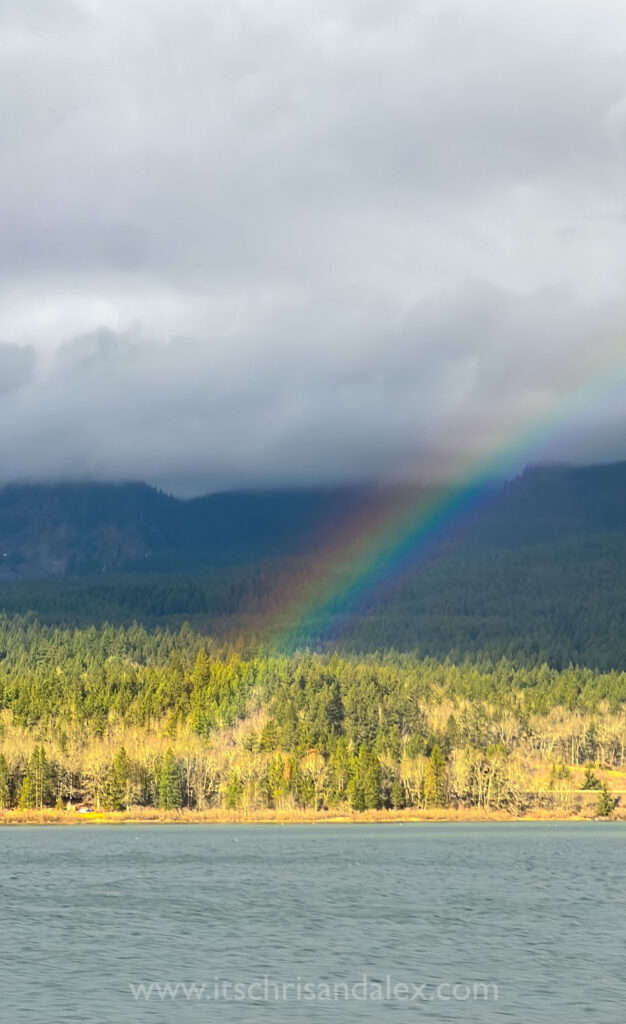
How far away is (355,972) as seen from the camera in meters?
69.9

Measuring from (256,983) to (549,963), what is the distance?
1797cm

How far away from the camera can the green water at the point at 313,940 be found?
60000 millimetres

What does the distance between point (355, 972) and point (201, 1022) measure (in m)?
15.6

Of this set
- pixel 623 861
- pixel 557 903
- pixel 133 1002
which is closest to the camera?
pixel 133 1002

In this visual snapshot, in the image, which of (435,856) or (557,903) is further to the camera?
(435,856)

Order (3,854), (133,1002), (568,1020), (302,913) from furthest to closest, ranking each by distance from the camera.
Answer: (3,854)
(302,913)
(133,1002)
(568,1020)

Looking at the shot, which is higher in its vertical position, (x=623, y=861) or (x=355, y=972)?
(x=355, y=972)

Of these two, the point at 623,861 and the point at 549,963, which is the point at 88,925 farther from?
the point at 623,861

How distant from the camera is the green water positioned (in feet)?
197

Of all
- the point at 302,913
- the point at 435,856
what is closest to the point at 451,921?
the point at 302,913

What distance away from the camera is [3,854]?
168 m

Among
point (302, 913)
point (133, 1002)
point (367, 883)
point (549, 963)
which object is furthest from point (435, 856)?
point (133, 1002)

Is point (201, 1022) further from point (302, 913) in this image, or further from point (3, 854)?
point (3, 854)

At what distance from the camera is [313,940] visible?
82.6 metres
